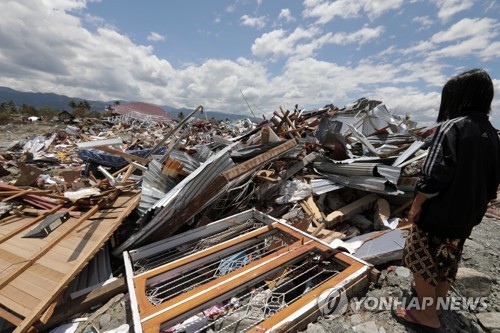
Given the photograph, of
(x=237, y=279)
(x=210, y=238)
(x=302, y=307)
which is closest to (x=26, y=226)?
(x=210, y=238)

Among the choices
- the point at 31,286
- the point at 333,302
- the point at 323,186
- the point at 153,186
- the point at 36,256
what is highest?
the point at 153,186

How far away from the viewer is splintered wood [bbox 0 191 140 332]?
2.20 metres

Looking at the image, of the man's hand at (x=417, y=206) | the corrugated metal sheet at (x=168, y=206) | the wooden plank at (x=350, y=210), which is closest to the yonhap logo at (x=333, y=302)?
the man's hand at (x=417, y=206)

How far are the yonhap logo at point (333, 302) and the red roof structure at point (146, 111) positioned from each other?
22.4 metres

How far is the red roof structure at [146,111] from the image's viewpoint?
2253cm

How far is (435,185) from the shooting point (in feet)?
5.46

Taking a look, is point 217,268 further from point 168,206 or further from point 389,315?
point 389,315

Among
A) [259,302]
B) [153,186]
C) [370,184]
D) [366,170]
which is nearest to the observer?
[259,302]

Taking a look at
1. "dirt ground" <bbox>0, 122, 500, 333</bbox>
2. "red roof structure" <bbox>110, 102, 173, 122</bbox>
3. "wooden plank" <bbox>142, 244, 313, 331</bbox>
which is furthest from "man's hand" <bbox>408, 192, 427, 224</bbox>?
"red roof structure" <bbox>110, 102, 173, 122</bbox>

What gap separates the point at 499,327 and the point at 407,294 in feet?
2.23

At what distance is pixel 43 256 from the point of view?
278cm

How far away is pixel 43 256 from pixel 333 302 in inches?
122

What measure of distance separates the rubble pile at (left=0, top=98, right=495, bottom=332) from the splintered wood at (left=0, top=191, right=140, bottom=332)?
0.6 inches

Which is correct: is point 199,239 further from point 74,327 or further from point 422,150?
point 422,150
